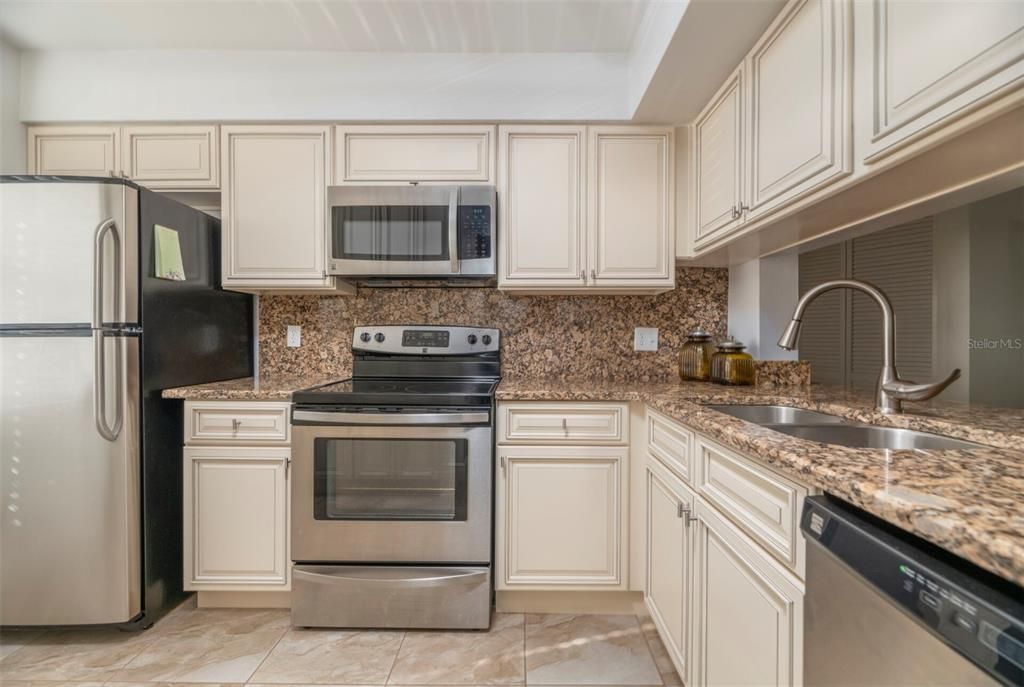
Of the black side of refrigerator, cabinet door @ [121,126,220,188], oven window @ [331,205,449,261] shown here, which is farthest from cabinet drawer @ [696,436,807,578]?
cabinet door @ [121,126,220,188]

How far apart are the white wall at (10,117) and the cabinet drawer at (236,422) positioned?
1403mm

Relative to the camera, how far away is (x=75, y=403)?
166 cm

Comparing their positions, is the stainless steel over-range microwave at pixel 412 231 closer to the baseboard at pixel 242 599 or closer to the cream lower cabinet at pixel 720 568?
the cream lower cabinet at pixel 720 568

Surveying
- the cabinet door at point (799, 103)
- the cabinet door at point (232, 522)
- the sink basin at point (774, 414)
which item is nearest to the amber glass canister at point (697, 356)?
the sink basin at point (774, 414)

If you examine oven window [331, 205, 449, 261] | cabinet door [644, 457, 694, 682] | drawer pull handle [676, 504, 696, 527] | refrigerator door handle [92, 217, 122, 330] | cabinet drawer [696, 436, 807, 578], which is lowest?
cabinet door [644, 457, 694, 682]

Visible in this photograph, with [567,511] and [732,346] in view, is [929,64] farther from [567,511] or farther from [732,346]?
[567,511]

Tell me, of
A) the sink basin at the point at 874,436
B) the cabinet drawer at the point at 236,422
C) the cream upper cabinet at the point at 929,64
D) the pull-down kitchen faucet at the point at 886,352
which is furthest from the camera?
the cabinet drawer at the point at 236,422

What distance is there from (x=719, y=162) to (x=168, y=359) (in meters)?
2.28

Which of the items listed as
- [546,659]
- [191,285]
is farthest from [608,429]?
[191,285]

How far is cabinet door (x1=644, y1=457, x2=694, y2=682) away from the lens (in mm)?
1370

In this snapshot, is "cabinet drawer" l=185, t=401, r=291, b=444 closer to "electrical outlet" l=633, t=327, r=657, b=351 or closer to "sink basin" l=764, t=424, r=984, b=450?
"electrical outlet" l=633, t=327, r=657, b=351

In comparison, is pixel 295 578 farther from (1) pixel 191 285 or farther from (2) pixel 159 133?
(2) pixel 159 133

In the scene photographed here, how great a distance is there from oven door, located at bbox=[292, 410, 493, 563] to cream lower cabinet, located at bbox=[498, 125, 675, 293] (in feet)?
2.57

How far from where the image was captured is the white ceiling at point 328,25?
5.94 ft
